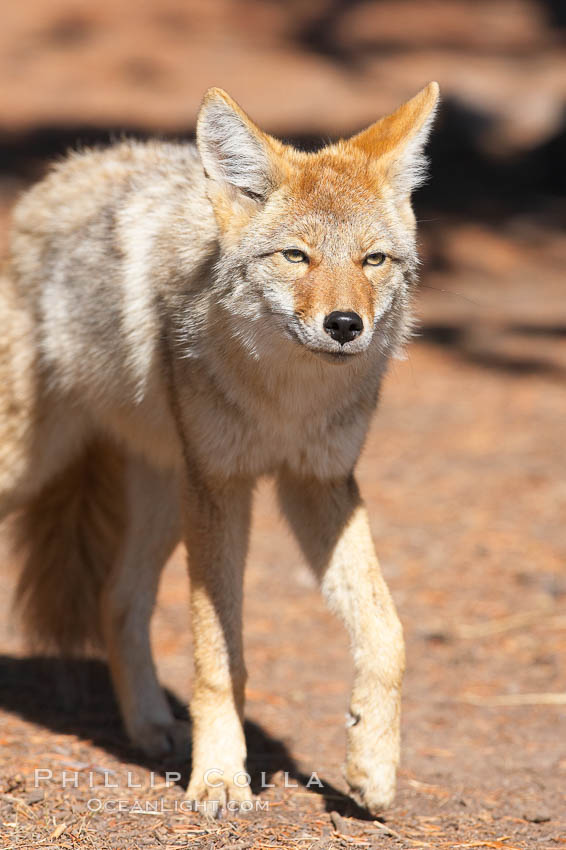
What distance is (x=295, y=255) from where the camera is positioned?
3.80 meters

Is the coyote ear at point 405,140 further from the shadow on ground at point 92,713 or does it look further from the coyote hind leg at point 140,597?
the shadow on ground at point 92,713

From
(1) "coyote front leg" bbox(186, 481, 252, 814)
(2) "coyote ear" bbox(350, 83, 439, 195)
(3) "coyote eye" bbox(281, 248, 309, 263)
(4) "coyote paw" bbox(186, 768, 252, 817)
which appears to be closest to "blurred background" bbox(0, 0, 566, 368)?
(2) "coyote ear" bbox(350, 83, 439, 195)

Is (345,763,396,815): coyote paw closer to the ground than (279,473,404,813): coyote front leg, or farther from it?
closer to the ground

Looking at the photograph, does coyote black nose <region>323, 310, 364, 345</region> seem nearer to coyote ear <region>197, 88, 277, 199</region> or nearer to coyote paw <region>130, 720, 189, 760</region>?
coyote ear <region>197, 88, 277, 199</region>

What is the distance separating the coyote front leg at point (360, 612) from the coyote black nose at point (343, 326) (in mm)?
844

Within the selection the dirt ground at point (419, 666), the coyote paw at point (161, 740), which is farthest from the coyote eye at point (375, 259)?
the coyote paw at point (161, 740)

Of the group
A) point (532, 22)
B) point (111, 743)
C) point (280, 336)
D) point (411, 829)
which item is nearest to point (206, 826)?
point (411, 829)

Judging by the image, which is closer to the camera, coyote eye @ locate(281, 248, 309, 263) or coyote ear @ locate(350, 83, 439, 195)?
coyote eye @ locate(281, 248, 309, 263)

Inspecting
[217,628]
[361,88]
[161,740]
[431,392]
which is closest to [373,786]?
[217,628]

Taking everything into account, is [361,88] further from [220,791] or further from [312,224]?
[220,791]

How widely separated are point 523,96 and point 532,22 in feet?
15.9

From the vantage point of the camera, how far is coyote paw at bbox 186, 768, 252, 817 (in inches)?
154

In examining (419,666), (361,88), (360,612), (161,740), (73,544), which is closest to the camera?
(360,612)

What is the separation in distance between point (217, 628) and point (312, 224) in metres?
1.55
